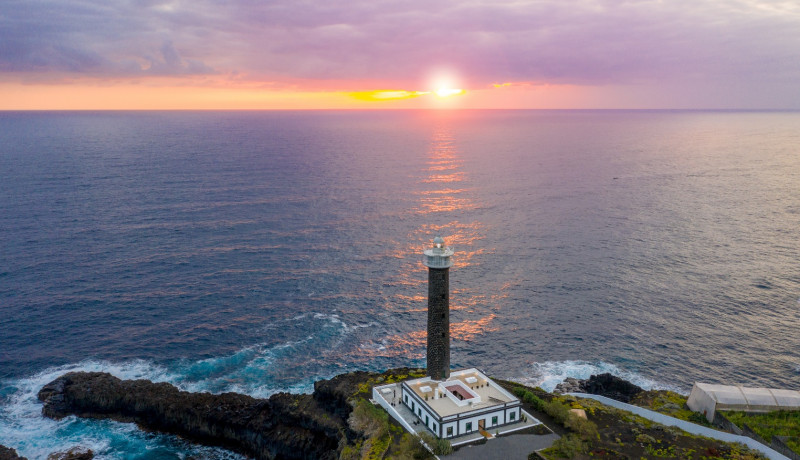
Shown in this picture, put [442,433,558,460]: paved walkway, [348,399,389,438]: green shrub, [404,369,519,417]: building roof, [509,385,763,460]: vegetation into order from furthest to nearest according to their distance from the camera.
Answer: [348,399,389,438]: green shrub, [404,369,519,417]: building roof, [509,385,763,460]: vegetation, [442,433,558,460]: paved walkway

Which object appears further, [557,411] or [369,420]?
[369,420]

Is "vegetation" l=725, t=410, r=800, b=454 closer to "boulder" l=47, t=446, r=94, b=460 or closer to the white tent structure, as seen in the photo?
the white tent structure

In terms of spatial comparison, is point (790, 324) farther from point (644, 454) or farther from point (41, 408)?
point (41, 408)

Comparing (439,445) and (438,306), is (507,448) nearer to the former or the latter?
(439,445)

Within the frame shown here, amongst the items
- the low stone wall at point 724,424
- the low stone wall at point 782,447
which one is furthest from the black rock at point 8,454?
the low stone wall at point 782,447

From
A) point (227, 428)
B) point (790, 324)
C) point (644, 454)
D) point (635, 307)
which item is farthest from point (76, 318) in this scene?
point (790, 324)

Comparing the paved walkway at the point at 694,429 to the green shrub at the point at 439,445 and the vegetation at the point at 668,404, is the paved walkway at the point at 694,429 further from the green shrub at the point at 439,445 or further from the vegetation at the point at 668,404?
the green shrub at the point at 439,445

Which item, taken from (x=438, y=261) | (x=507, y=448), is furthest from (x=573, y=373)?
(x=438, y=261)

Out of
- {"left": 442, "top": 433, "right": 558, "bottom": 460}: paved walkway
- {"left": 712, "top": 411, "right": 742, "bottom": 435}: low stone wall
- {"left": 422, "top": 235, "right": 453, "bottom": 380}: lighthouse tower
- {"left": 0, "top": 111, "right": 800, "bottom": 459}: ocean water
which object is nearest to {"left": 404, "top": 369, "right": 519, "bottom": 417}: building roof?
{"left": 422, "top": 235, "right": 453, "bottom": 380}: lighthouse tower
